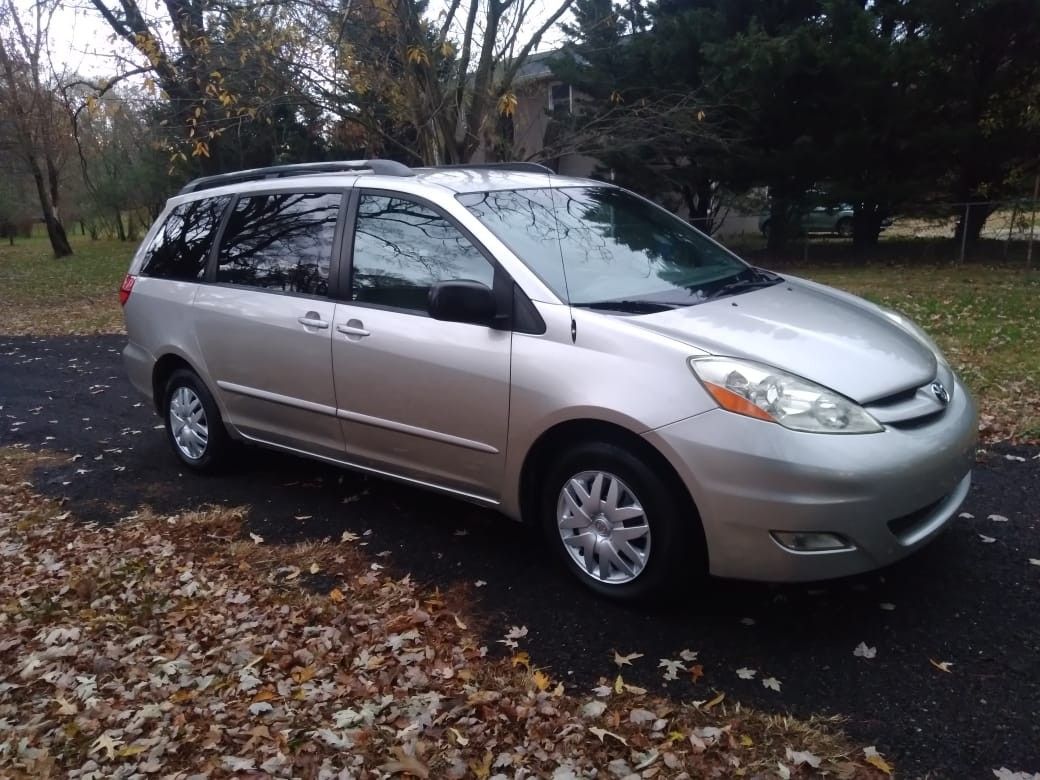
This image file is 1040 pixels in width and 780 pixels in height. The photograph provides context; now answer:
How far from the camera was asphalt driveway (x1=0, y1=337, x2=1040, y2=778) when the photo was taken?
306 centimetres

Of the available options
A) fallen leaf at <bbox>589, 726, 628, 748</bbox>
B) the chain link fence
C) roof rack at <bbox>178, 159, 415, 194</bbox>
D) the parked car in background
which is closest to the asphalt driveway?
fallen leaf at <bbox>589, 726, 628, 748</bbox>

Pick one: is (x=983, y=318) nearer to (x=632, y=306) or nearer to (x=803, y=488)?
(x=632, y=306)

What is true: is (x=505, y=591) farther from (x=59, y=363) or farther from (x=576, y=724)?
(x=59, y=363)

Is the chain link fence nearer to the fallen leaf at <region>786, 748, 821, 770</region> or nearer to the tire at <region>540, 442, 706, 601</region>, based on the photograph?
the tire at <region>540, 442, 706, 601</region>

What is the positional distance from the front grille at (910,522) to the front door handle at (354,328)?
2610mm

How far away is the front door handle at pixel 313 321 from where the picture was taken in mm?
4805

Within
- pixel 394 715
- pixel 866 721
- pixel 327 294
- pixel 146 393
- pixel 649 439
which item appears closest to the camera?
pixel 866 721

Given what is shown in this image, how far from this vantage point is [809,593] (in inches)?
155

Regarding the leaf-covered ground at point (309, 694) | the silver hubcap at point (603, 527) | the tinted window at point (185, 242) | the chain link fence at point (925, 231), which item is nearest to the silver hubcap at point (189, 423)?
the tinted window at point (185, 242)

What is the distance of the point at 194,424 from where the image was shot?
599 cm

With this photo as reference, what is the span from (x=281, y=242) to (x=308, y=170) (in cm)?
58

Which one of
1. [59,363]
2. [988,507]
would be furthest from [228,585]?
[59,363]

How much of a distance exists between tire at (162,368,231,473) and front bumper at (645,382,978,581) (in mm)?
3401

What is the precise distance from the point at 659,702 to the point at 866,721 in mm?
695
